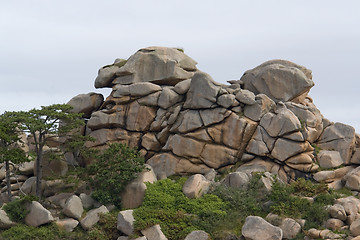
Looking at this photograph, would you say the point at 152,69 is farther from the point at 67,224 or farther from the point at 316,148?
the point at 67,224

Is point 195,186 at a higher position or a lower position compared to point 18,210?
higher

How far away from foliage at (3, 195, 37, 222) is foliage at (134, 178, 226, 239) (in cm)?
758

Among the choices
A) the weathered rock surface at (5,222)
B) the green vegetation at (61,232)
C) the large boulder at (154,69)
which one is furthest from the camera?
the large boulder at (154,69)

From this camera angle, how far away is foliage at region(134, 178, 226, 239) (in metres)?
31.6

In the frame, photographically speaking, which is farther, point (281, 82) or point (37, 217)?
point (281, 82)

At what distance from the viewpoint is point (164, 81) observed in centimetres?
4484

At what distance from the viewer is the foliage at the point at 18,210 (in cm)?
3241

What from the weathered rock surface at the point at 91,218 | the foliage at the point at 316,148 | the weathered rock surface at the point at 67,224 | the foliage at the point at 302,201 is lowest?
the weathered rock surface at the point at 67,224

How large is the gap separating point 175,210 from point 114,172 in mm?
5773

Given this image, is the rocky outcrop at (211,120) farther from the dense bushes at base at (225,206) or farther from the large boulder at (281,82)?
the dense bushes at base at (225,206)

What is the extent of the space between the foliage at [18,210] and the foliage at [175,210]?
7581 millimetres

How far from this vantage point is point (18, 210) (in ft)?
106

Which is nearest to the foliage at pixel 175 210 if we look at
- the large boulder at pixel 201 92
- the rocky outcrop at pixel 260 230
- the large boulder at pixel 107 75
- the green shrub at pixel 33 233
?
the rocky outcrop at pixel 260 230

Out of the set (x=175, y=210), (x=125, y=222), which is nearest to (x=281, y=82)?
(x=175, y=210)
